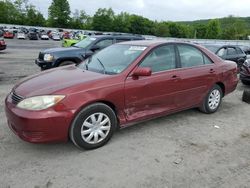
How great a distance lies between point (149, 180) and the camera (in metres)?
3.08

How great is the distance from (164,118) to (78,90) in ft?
7.19

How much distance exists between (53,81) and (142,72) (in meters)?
1.32

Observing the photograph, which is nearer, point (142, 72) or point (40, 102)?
point (40, 102)

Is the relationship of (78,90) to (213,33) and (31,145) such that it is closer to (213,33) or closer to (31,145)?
(31,145)

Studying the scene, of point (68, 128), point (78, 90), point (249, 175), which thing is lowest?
point (249, 175)

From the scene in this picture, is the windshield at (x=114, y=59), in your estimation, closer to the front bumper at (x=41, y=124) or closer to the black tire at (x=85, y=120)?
the black tire at (x=85, y=120)

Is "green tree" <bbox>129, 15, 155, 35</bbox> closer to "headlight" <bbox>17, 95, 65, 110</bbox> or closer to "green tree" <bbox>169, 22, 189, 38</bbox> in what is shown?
"green tree" <bbox>169, 22, 189, 38</bbox>

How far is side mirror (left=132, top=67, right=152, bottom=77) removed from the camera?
3.96 metres

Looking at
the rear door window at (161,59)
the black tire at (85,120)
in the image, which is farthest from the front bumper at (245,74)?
the black tire at (85,120)

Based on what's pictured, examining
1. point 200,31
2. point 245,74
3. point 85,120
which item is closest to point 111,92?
point 85,120

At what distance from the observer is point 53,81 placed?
383 cm

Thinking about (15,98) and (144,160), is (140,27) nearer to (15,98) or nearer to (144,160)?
(15,98)

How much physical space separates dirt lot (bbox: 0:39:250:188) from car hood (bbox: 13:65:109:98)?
842 mm

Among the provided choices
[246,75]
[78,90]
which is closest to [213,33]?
[246,75]
